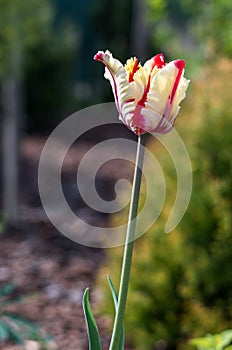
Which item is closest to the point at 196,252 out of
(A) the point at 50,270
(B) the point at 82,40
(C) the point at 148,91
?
(A) the point at 50,270

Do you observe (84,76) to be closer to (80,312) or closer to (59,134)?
(59,134)

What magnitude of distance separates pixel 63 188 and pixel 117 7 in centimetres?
578

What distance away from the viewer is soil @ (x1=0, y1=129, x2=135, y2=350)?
352cm

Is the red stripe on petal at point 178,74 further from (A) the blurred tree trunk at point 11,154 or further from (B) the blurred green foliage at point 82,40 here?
(A) the blurred tree trunk at point 11,154

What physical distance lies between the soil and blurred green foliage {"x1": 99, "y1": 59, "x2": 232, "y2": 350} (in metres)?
0.36

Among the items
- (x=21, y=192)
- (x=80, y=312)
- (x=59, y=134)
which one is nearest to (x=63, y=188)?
(x=21, y=192)

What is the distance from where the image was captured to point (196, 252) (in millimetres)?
2930

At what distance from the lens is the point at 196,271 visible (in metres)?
2.91

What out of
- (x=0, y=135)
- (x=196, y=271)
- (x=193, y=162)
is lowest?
(x=196, y=271)

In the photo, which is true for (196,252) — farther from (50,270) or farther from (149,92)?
(149,92)

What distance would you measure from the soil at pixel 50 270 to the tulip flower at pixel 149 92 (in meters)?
1.61

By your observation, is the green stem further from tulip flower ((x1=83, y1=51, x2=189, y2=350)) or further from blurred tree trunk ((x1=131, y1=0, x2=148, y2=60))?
blurred tree trunk ((x1=131, y1=0, x2=148, y2=60))

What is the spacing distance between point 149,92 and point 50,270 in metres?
3.29

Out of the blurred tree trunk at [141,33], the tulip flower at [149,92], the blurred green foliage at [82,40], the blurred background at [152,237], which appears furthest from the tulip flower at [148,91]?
the blurred tree trunk at [141,33]
